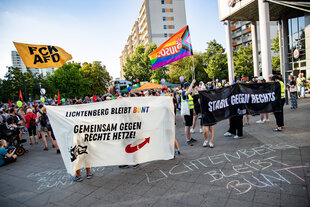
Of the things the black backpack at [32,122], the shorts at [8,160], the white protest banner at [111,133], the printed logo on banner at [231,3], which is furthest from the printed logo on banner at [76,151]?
the printed logo on banner at [231,3]

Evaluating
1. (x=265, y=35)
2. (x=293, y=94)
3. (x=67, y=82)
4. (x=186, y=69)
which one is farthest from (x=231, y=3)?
(x=67, y=82)

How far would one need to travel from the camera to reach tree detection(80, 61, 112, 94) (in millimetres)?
48969

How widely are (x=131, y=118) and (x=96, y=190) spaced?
5.57ft

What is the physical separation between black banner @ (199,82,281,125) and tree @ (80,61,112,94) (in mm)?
46890

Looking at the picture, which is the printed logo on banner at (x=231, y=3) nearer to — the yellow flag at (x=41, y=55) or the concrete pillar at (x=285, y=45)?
the concrete pillar at (x=285, y=45)

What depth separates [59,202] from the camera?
338cm

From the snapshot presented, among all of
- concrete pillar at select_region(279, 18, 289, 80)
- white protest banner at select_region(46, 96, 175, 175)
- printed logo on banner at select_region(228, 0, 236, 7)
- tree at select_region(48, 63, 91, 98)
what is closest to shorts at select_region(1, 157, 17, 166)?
white protest banner at select_region(46, 96, 175, 175)

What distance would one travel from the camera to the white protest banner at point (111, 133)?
4.10 metres

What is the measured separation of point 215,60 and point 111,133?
138 feet

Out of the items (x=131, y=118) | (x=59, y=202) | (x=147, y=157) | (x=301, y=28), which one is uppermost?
(x=301, y=28)

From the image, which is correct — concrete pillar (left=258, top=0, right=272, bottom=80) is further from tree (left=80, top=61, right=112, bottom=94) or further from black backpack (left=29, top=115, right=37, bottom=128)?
tree (left=80, top=61, right=112, bottom=94)

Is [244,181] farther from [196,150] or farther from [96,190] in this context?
[96,190]

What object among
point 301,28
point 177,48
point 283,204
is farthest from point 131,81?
Result: point 283,204

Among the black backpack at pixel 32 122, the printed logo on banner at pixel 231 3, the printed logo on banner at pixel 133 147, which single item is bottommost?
the printed logo on banner at pixel 133 147
